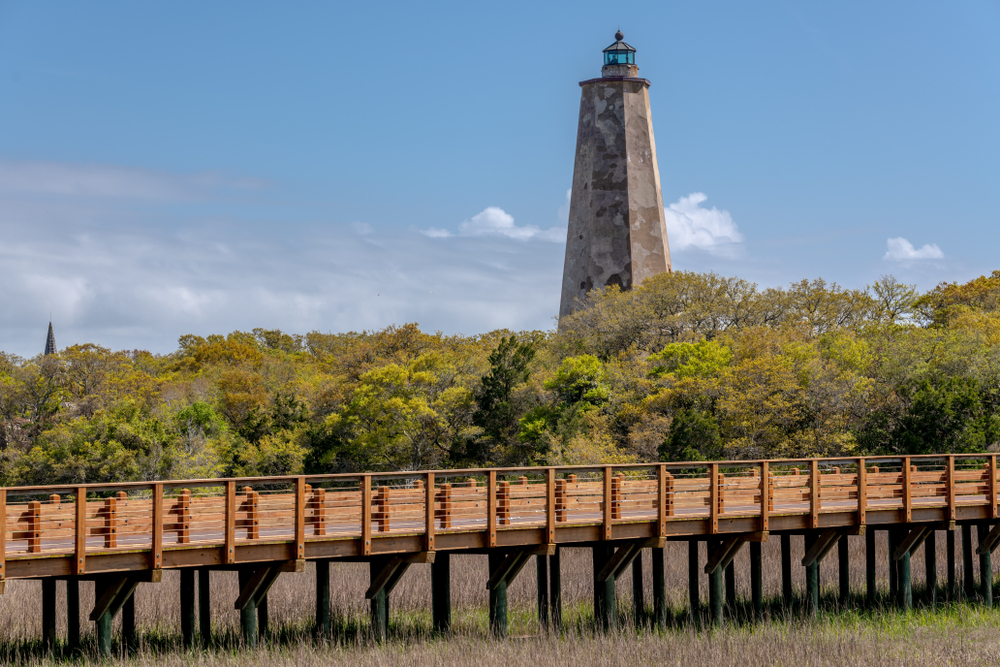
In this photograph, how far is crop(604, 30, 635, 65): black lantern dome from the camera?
59031 mm

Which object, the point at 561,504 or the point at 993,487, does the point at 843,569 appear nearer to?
the point at 993,487

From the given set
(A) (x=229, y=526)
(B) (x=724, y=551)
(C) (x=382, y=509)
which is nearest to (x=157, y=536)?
(A) (x=229, y=526)

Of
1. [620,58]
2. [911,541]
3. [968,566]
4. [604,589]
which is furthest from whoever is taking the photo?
[620,58]

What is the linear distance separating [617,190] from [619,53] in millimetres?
6748

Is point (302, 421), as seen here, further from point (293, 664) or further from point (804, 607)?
point (293, 664)

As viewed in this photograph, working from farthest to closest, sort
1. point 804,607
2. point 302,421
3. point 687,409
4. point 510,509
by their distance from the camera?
point 302,421, point 687,409, point 804,607, point 510,509

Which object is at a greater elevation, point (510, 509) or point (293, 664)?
point (510, 509)

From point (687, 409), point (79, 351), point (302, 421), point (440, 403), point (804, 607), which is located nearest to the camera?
point (804, 607)

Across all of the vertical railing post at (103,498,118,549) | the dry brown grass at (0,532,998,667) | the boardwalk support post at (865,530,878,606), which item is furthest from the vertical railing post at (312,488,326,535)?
the boardwalk support post at (865,530,878,606)

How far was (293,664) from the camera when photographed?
17000 millimetres

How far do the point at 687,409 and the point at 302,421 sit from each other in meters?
19.9

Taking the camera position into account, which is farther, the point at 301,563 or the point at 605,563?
the point at 605,563

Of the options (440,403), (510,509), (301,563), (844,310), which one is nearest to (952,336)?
(844,310)

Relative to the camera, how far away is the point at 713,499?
2084 cm
